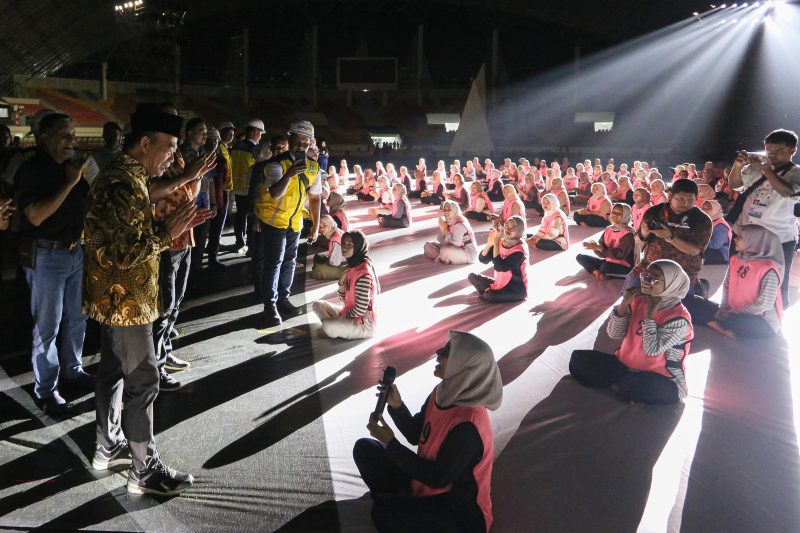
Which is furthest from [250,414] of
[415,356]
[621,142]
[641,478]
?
[621,142]

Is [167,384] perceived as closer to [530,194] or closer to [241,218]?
[241,218]

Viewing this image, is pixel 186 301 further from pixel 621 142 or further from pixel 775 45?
pixel 621 142

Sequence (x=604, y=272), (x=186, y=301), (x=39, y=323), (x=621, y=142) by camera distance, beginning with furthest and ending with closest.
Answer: (x=621, y=142)
(x=604, y=272)
(x=186, y=301)
(x=39, y=323)

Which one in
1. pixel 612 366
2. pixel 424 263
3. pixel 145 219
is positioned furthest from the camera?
pixel 424 263

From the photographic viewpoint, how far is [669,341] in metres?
3.59

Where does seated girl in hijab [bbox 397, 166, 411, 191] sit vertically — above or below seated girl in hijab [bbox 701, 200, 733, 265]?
above

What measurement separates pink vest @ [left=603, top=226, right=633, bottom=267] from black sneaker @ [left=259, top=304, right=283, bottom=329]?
3.96 metres

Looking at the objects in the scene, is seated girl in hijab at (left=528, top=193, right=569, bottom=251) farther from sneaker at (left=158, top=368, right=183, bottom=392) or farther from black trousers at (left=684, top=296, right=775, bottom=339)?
sneaker at (left=158, top=368, right=183, bottom=392)

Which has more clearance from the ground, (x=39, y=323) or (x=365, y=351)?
(x=39, y=323)

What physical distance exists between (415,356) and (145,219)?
259 centimetres

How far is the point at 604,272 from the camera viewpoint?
7078 mm

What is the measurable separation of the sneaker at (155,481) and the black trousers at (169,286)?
1043mm

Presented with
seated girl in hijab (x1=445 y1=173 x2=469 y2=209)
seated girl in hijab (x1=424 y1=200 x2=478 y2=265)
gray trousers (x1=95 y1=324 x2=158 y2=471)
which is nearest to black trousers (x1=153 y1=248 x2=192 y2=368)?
gray trousers (x1=95 y1=324 x2=158 y2=471)

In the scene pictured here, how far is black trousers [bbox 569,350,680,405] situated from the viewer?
367 centimetres
